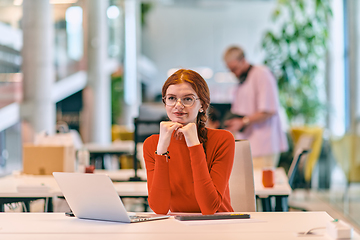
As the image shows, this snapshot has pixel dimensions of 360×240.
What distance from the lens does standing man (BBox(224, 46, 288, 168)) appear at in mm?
3898

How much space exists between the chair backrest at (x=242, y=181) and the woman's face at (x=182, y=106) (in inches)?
18.8

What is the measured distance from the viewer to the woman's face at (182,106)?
1851 mm

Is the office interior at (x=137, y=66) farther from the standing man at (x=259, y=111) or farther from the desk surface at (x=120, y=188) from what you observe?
the desk surface at (x=120, y=188)

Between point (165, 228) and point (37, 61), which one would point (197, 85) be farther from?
point (37, 61)

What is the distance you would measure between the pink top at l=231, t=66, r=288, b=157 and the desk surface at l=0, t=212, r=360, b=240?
2.16 metres

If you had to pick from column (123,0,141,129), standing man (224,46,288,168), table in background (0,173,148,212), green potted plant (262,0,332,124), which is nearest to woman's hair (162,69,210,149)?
table in background (0,173,148,212)

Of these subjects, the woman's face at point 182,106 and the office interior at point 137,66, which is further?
the office interior at point 137,66

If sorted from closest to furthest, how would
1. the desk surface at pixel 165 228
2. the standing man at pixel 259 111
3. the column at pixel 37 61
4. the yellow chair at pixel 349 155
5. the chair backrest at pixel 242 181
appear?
1. the desk surface at pixel 165 228
2. the chair backrest at pixel 242 181
3. the standing man at pixel 259 111
4. the yellow chair at pixel 349 155
5. the column at pixel 37 61

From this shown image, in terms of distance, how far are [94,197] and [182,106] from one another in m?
0.54

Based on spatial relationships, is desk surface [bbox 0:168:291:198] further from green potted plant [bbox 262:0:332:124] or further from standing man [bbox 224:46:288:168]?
green potted plant [bbox 262:0:332:124]

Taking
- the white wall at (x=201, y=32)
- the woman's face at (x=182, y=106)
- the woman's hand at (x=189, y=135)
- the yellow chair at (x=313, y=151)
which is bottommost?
the yellow chair at (x=313, y=151)

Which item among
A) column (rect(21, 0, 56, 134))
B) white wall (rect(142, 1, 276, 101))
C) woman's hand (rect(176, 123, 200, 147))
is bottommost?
woman's hand (rect(176, 123, 200, 147))

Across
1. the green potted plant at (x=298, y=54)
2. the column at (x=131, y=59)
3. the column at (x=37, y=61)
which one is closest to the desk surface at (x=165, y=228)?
the column at (x=37, y=61)

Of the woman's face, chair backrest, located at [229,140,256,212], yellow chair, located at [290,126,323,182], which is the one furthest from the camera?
yellow chair, located at [290,126,323,182]
